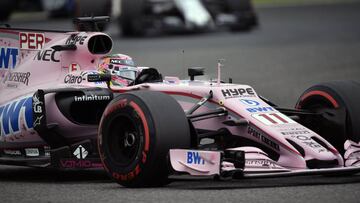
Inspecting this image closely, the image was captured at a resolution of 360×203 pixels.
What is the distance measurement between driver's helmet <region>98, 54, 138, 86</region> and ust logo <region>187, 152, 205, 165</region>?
1.86 m

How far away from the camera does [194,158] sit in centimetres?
850

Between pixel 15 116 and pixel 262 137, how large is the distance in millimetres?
2597

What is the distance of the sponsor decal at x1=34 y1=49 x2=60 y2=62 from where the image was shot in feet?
34.6

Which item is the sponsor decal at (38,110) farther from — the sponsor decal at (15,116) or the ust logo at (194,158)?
the ust logo at (194,158)

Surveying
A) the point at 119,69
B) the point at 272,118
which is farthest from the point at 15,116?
the point at 272,118

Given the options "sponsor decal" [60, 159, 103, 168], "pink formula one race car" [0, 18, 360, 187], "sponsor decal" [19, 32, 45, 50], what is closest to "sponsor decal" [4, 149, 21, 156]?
"pink formula one race car" [0, 18, 360, 187]

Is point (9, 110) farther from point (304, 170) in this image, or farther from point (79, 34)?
point (304, 170)

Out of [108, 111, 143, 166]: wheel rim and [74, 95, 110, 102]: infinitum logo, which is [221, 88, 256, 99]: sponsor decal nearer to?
[108, 111, 143, 166]: wheel rim

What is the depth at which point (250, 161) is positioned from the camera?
8.48m

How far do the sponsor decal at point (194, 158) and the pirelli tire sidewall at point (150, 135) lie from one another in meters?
0.12

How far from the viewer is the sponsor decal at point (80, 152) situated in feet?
31.6

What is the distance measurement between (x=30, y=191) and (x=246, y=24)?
18.0 meters

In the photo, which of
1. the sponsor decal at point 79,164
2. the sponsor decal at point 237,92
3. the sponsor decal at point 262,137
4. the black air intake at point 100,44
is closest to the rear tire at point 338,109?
the sponsor decal at point 237,92

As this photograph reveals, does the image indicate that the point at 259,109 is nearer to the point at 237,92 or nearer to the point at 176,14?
the point at 237,92
